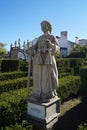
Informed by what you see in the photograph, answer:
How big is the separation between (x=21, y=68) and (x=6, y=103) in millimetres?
13557

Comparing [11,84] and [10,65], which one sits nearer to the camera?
[11,84]

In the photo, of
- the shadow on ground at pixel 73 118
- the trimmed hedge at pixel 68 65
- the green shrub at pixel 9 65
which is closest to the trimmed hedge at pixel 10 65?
the green shrub at pixel 9 65

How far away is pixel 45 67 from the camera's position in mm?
5438

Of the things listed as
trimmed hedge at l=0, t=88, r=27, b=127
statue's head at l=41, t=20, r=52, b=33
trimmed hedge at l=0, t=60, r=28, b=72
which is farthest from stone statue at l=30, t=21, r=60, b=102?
trimmed hedge at l=0, t=60, r=28, b=72

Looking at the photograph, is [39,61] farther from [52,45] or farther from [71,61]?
[71,61]

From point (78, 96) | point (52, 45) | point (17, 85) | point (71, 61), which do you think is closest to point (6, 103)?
point (52, 45)

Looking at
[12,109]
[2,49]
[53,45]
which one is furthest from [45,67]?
[2,49]

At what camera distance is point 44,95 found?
548 cm

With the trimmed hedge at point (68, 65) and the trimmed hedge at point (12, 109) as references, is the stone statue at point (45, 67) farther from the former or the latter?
the trimmed hedge at point (68, 65)

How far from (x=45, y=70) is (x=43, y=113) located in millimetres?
1160

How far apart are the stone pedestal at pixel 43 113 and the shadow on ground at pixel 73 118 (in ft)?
→ 6.11

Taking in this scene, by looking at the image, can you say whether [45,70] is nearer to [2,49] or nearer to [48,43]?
[48,43]

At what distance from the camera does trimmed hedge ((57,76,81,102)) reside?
1043 cm

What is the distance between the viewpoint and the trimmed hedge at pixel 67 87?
10.4 metres
